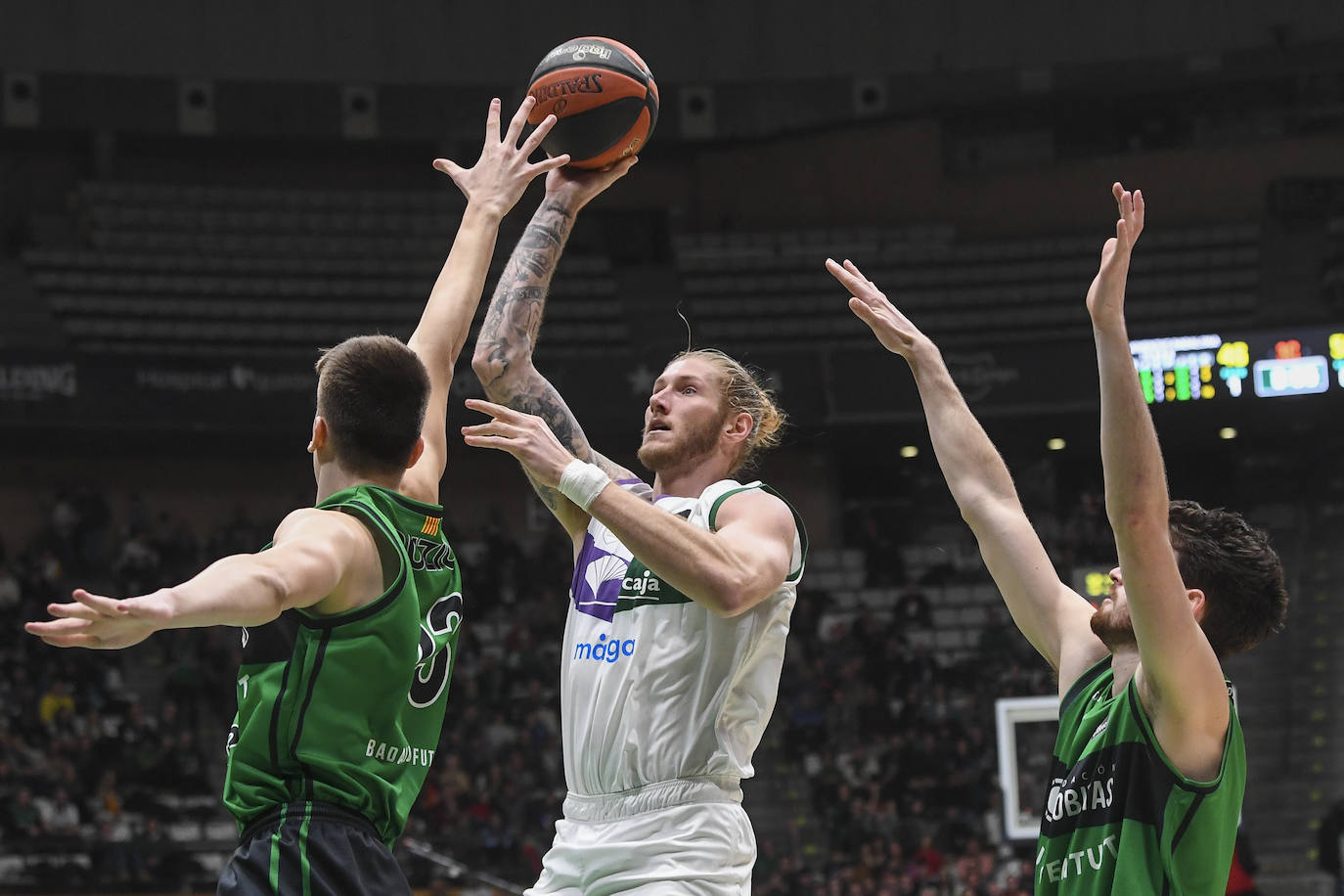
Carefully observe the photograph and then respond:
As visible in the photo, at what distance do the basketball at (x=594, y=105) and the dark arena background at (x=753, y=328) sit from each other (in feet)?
30.0

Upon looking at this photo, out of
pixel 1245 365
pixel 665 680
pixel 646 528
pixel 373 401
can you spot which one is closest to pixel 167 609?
pixel 373 401

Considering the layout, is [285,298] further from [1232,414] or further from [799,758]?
[1232,414]

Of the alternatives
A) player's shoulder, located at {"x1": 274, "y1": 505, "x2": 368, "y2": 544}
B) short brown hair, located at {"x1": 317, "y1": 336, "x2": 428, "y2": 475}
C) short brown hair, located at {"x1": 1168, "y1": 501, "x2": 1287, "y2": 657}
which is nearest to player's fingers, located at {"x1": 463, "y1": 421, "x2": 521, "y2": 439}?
short brown hair, located at {"x1": 317, "y1": 336, "x2": 428, "y2": 475}

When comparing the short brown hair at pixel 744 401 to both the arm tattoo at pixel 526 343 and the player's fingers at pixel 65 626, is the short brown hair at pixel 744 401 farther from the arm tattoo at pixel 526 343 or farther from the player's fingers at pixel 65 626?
the player's fingers at pixel 65 626

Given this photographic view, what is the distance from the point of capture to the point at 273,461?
63.2ft

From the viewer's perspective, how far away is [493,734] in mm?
15641

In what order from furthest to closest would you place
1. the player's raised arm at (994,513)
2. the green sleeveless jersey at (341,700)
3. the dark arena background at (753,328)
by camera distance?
the dark arena background at (753,328) → the player's raised arm at (994,513) → the green sleeveless jersey at (341,700)

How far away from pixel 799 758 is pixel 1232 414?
6.55 m

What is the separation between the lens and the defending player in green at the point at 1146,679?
273 cm

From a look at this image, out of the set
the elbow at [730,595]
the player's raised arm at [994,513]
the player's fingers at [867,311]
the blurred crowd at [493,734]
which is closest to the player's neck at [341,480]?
the elbow at [730,595]

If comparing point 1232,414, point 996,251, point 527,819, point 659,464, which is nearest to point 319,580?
point 659,464

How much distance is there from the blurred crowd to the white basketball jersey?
29.6ft

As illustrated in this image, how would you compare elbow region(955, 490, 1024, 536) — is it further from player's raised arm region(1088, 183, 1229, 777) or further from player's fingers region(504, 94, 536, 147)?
player's fingers region(504, 94, 536, 147)

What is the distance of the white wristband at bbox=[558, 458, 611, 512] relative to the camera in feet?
10.7
